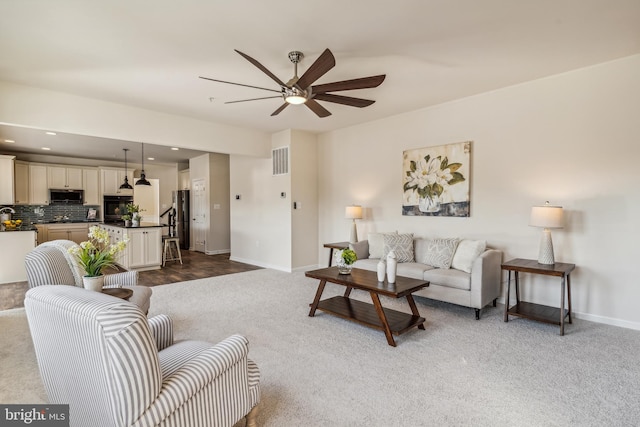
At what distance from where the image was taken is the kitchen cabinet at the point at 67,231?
823 centimetres

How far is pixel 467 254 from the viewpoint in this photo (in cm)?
405

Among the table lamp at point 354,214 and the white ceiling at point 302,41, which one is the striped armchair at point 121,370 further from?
the table lamp at point 354,214

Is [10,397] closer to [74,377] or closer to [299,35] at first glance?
[74,377]

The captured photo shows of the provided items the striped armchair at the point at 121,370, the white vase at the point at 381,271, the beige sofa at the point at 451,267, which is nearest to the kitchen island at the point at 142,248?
the beige sofa at the point at 451,267

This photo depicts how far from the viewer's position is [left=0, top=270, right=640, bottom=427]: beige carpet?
81.0 inches

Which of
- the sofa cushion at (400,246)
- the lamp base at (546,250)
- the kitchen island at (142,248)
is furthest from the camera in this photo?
the kitchen island at (142,248)

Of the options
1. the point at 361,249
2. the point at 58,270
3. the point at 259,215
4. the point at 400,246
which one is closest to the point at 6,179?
the point at 259,215

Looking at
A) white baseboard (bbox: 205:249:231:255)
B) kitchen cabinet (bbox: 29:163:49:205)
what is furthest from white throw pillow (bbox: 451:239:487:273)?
kitchen cabinet (bbox: 29:163:49:205)

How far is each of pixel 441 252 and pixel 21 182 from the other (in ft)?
32.3

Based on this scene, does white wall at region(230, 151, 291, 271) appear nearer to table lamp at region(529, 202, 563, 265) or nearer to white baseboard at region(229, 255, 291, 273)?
white baseboard at region(229, 255, 291, 273)

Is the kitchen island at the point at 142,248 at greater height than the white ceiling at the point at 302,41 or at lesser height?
lesser

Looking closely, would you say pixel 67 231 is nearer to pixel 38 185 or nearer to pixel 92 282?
pixel 38 185

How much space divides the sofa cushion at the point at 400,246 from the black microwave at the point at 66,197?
847 centimetres

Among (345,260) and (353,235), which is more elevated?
(353,235)
